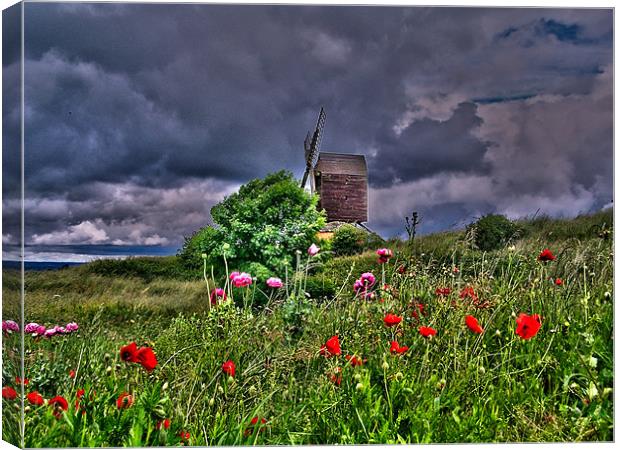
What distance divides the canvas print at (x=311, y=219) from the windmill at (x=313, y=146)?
0.02 metres

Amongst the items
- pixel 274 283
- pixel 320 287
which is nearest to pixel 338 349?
pixel 320 287

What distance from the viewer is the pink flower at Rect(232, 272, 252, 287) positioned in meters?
5.12

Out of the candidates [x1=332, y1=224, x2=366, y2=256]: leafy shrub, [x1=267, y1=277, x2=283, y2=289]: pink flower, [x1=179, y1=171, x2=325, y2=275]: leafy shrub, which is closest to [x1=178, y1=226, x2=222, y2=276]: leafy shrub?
[x1=179, y1=171, x2=325, y2=275]: leafy shrub

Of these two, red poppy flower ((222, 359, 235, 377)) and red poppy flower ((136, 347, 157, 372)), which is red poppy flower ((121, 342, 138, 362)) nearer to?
red poppy flower ((136, 347, 157, 372))

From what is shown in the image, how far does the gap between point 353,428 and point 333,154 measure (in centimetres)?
203

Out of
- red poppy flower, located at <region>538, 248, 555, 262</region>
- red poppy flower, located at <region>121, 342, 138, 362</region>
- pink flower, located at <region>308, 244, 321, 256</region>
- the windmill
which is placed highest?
the windmill

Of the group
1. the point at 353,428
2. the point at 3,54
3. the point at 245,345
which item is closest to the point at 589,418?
the point at 353,428

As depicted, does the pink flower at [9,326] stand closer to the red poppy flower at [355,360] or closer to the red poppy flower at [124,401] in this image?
the red poppy flower at [124,401]

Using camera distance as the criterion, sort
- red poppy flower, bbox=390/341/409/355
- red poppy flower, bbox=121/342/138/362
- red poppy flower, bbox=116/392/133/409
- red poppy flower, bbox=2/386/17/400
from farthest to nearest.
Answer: red poppy flower, bbox=390/341/409/355, red poppy flower, bbox=2/386/17/400, red poppy flower, bbox=116/392/133/409, red poppy flower, bbox=121/342/138/362

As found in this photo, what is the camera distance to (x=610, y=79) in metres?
5.26

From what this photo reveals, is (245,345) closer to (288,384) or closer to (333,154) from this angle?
(288,384)

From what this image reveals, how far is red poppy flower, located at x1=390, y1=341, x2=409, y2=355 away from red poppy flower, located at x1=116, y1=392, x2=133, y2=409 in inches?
70.1

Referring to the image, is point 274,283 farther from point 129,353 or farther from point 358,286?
point 129,353

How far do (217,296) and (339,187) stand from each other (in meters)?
1.24
